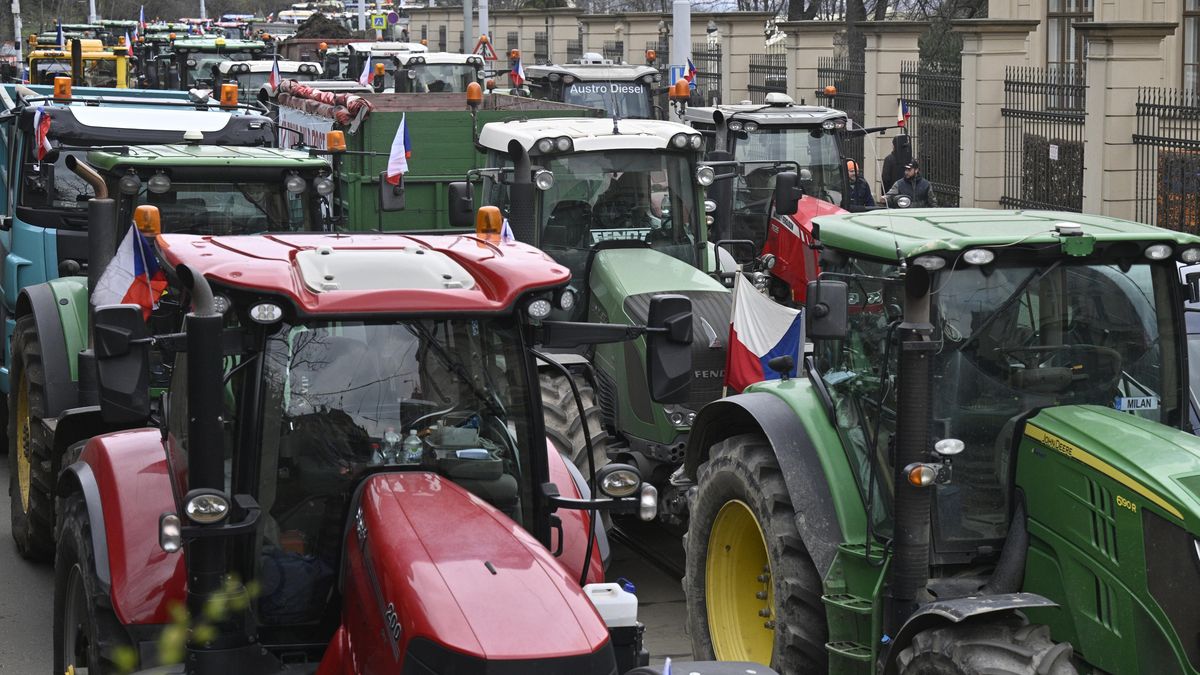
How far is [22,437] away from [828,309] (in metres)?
5.93

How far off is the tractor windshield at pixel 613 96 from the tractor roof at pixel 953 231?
17437mm

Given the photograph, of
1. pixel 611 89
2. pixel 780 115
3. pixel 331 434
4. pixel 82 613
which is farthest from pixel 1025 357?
pixel 611 89

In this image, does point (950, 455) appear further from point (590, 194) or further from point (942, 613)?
point (590, 194)

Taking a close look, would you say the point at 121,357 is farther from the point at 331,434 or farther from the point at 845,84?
the point at 845,84

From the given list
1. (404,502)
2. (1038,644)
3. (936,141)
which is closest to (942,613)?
(1038,644)

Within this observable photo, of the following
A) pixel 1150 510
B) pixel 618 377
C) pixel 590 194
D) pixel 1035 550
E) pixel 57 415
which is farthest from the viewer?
pixel 590 194

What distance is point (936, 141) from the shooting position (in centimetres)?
2311

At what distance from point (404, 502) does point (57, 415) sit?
4.83 meters

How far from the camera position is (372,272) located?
4.74m

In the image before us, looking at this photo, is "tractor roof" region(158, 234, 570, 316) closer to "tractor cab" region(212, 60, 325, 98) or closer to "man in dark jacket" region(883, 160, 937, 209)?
"man in dark jacket" region(883, 160, 937, 209)

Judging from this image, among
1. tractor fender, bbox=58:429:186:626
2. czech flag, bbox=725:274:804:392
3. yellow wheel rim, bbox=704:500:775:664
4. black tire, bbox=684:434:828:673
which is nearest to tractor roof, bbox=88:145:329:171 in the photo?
czech flag, bbox=725:274:804:392

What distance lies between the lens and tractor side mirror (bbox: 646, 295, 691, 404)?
4934 mm

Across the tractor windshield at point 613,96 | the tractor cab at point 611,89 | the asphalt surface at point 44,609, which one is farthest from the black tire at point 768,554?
the tractor windshield at point 613,96

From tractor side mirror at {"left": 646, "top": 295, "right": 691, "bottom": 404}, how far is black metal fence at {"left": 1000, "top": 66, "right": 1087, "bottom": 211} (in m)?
15.0
